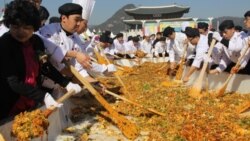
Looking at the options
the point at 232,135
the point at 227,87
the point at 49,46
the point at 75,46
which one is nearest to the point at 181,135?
the point at 232,135

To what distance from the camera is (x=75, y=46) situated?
7.14m

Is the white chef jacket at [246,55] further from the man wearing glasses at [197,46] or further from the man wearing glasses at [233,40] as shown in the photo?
the man wearing glasses at [197,46]

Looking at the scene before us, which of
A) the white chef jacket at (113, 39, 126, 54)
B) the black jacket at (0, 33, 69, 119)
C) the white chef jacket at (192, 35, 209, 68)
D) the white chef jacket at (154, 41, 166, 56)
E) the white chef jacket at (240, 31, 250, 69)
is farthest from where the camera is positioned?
the white chef jacket at (113, 39, 126, 54)

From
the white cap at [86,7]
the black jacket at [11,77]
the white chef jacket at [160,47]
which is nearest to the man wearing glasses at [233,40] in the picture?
the white cap at [86,7]

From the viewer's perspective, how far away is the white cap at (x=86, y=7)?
7.41 meters

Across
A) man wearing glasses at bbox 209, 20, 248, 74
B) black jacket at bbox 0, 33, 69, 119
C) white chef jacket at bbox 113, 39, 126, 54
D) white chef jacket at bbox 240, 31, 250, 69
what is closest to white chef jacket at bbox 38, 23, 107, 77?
black jacket at bbox 0, 33, 69, 119

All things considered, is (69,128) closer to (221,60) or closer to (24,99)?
(24,99)

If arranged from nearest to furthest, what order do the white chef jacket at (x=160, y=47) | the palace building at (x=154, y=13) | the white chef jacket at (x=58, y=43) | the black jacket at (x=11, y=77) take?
the black jacket at (x=11, y=77)
the white chef jacket at (x=58, y=43)
the white chef jacket at (x=160, y=47)
the palace building at (x=154, y=13)

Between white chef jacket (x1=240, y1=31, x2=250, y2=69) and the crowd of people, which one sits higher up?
the crowd of people

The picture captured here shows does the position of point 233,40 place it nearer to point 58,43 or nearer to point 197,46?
point 197,46

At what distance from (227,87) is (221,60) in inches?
26.4

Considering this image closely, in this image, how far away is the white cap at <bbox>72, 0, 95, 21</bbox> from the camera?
24.3ft

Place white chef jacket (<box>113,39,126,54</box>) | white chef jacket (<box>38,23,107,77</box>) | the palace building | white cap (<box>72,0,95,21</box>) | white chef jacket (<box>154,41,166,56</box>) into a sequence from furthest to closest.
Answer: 1. the palace building
2. white chef jacket (<box>113,39,126,54</box>)
3. white chef jacket (<box>154,41,166,56</box>)
4. white cap (<box>72,0,95,21</box>)
5. white chef jacket (<box>38,23,107,77</box>)

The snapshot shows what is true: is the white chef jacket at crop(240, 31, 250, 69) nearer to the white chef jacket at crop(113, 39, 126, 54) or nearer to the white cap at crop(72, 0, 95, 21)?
the white cap at crop(72, 0, 95, 21)
